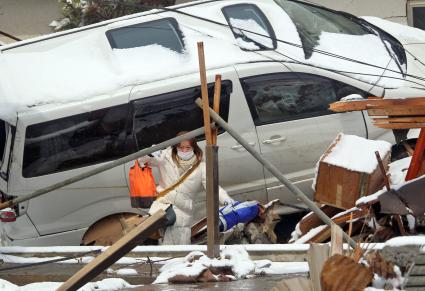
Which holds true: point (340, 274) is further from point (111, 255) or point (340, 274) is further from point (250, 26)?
point (250, 26)

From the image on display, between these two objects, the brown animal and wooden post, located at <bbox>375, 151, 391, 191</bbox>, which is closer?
the brown animal

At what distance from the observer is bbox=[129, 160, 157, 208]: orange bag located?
10.1 metres

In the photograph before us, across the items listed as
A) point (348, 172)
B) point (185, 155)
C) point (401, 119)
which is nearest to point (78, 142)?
point (185, 155)

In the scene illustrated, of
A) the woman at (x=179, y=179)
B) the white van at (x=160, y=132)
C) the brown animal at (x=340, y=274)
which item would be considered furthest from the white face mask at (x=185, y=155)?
the brown animal at (x=340, y=274)

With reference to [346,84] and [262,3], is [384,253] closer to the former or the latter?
[346,84]

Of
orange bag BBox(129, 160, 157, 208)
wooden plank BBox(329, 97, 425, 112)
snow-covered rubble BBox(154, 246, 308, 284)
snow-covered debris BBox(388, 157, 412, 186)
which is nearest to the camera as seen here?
snow-covered rubble BBox(154, 246, 308, 284)

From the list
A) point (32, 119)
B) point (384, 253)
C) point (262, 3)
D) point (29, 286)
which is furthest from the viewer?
point (262, 3)

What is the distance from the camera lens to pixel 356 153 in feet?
32.0

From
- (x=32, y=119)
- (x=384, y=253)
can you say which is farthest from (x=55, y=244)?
(x=384, y=253)

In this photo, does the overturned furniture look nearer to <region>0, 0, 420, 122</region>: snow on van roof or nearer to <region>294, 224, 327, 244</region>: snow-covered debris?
<region>294, 224, 327, 244</region>: snow-covered debris

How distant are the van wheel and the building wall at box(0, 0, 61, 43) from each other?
7.46 metres

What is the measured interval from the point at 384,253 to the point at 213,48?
4.98 m

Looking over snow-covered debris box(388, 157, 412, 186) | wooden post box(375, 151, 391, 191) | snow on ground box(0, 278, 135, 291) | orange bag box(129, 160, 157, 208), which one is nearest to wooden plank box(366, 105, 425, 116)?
wooden post box(375, 151, 391, 191)

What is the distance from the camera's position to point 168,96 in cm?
1066
